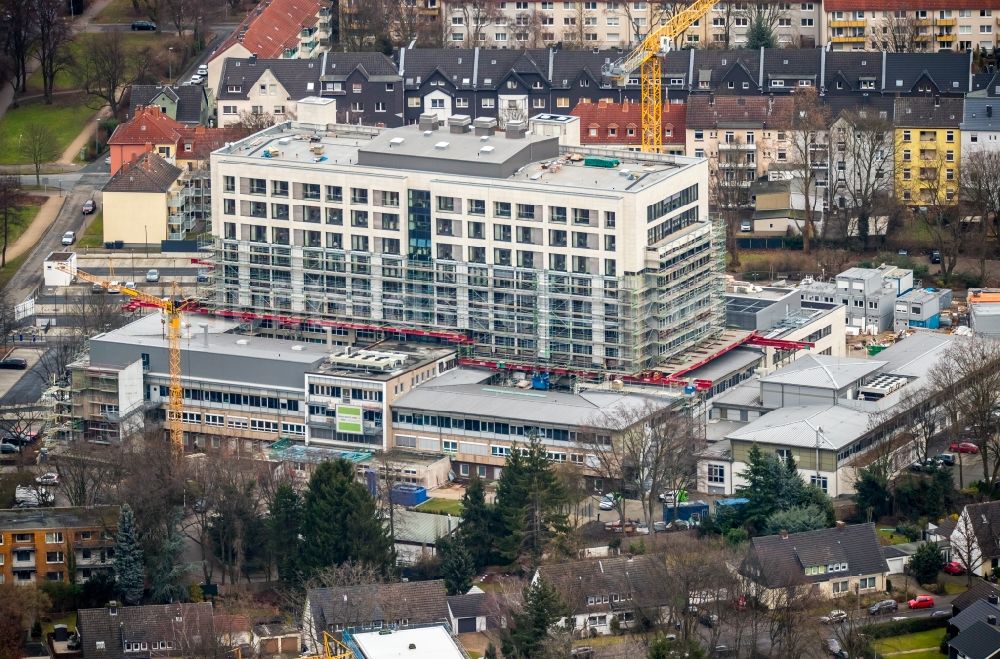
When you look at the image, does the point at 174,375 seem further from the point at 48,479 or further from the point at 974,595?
the point at 974,595

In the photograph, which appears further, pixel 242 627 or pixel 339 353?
pixel 339 353

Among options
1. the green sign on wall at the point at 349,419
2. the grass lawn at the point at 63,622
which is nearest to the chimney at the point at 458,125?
the green sign on wall at the point at 349,419

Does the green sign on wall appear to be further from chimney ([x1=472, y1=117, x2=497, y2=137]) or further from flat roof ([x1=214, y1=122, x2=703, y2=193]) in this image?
chimney ([x1=472, y1=117, x2=497, y2=137])

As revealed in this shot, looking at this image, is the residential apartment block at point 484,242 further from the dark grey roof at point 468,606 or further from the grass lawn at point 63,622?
the grass lawn at point 63,622

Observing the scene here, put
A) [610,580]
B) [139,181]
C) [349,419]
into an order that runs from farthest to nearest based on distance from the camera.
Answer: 1. [139,181]
2. [349,419]
3. [610,580]

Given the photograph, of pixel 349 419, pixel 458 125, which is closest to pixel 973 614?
pixel 349 419

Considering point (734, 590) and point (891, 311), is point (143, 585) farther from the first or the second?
point (891, 311)

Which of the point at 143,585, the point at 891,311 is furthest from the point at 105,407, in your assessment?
the point at 891,311
